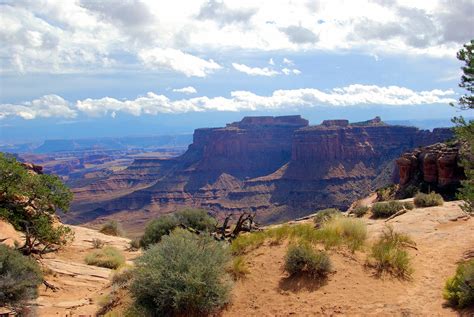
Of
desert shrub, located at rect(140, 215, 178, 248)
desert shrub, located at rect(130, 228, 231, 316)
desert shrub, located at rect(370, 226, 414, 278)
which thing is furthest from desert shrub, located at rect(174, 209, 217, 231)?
desert shrub, located at rect(370, 226, 414, 278)

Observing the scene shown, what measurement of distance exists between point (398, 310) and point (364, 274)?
1.89 metres

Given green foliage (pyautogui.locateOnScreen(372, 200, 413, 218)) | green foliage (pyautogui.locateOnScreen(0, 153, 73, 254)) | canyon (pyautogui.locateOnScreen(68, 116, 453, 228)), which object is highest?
green foliage (pyautogui.locateOnScreen(0, 153, 73, 254))

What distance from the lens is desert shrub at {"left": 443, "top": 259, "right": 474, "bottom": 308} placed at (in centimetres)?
977

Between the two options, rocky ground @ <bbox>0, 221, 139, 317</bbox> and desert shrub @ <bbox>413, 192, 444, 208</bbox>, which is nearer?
rocky ground @ <bbox>0, 221, 139, 317</bbox>

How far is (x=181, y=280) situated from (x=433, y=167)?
38.7 m

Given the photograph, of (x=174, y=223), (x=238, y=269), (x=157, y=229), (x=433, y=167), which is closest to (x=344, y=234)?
(x=238, y=269)

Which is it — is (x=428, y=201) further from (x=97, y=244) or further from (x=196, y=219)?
(x=97, y=244)

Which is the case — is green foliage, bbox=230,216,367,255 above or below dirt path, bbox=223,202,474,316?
above

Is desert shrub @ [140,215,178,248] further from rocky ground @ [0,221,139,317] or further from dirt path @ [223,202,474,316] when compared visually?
dirt path @ [223,202,474,316]

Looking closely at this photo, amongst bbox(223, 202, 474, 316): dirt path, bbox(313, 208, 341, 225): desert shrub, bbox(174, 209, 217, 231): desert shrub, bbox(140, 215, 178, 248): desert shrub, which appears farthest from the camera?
bbox(174, 209, 217, 231): desert shrub

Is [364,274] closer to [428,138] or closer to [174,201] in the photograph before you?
[428,138]

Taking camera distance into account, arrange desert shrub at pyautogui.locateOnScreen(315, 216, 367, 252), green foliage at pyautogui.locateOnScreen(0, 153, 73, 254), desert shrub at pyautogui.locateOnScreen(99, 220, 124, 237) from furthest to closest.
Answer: desert shrub at pyautogui.locateOnScreen(99, 220, 124, 237)
green foliage at pyautogui.locateOnScreen(0, 153, 73, 254)
desert shrub at pyautogui.locateOnScreen(315, 216, 367, 252)

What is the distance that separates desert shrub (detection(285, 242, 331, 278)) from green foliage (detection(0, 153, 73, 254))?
9.44 metres

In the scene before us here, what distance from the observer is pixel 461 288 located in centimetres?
992
